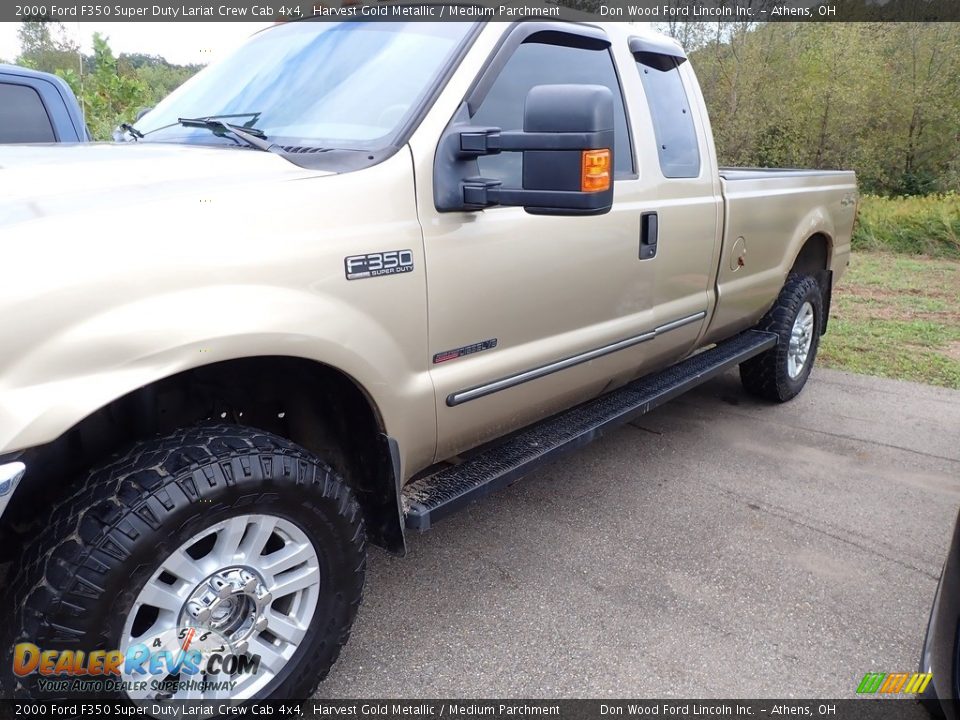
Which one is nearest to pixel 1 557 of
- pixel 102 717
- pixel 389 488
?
pixel 102 717

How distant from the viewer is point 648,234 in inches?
123

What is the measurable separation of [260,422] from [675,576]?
1682 mm

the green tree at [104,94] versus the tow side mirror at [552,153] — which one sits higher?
the green tree at [104,94]

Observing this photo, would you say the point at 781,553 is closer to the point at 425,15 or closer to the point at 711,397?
the point at 711,397

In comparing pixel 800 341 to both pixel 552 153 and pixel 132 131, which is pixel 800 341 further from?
pixel 132 131

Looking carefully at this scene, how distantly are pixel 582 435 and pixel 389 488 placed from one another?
38.4 inches

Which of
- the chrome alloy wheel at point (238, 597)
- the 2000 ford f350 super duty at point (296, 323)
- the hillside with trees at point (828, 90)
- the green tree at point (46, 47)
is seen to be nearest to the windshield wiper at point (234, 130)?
Answer: the 2000 ford f350 super duty at point (296, 323)

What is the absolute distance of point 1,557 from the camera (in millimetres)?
1967

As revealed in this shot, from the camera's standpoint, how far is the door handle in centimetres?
310

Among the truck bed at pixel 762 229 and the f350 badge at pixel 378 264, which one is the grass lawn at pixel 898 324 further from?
the f350 badge at pixel 378 264

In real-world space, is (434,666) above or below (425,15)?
below

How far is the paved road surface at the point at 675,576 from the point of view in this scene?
7.98 ft

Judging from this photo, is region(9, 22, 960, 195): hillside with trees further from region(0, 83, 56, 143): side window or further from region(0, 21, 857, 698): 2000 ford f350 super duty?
region(0, 21, 857, 698): 2000 ford f350 super duty

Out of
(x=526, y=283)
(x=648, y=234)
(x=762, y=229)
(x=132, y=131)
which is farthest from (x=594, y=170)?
(x=762, y=229)
